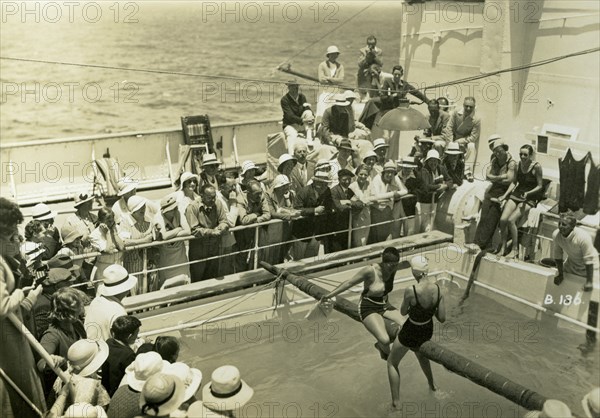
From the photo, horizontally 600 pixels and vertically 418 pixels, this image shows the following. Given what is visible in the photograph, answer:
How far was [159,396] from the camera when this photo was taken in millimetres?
4738

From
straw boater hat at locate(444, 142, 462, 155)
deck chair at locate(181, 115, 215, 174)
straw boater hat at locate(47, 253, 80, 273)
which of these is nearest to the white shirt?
straw boater hat at locate(47, 253, 80, 273)

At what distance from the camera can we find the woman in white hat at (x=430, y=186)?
10.5 m

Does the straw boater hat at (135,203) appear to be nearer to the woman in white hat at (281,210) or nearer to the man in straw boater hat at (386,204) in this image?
the woman in white hat at (281,210)

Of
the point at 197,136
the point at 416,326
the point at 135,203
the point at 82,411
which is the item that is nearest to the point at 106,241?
the point at 135,203

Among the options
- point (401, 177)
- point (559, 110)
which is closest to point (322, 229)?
point (401, 177)

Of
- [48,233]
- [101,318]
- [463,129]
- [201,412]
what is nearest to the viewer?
[201,412]

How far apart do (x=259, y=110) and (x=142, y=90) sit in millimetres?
15870

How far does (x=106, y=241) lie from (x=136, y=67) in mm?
70730

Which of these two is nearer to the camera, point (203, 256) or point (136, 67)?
point (203, 256)

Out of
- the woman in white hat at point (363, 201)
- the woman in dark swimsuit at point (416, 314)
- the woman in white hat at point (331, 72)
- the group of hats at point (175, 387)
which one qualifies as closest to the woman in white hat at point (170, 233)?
the woman in white hat at point (363, 201)

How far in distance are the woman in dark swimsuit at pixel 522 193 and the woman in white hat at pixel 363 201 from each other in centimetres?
203

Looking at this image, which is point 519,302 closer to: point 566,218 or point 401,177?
point 566,218

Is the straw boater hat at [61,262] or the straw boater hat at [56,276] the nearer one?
the straw boater hat at [56,276]

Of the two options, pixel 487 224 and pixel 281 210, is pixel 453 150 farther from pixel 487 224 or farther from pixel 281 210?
pixel 281 210
